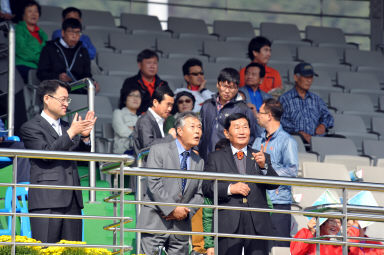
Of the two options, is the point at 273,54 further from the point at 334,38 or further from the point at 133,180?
the point at 133,180

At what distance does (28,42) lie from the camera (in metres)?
9.99

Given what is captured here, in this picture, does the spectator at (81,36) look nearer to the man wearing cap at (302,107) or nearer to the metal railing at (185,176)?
the man wearing cap at (302,107)

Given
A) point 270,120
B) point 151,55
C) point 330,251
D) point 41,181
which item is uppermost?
point 151,55

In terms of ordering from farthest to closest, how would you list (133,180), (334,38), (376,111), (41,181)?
(334,38)
(376,111)
(133,180)
(41,181)

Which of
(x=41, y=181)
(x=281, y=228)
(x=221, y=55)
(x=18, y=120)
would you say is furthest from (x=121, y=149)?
(x=221, y=55)

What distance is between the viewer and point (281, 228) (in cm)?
736

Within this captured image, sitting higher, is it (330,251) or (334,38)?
(334,38)

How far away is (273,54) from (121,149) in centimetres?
429

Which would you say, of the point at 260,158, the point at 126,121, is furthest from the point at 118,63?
the point at 260,158

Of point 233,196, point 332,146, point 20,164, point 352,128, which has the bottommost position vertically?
point 233,196

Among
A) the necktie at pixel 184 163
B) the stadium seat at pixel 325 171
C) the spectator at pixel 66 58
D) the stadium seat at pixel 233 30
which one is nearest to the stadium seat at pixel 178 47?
the stadium seat at pixel 233 30

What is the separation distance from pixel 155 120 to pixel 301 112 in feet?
8.04

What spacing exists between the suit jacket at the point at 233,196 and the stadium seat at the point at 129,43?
5.29m

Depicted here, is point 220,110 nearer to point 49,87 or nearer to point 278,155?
point 278,155
